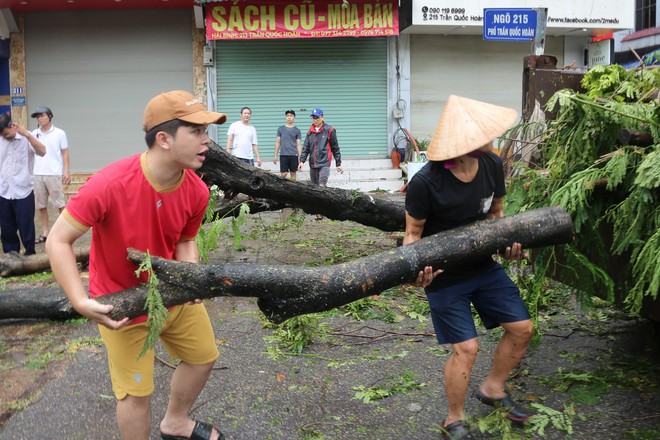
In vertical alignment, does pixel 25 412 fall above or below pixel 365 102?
below

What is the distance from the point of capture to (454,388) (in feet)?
10.8

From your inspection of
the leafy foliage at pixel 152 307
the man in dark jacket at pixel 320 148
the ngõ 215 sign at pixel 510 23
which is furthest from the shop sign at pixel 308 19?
the leafy foliage at pixel 152 307

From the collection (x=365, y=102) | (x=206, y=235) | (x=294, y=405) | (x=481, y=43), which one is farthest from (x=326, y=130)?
(x=294, y=405)

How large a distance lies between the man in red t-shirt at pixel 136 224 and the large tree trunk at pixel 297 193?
2791 millimetres

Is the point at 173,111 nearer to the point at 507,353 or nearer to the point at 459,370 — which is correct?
the point at 459,370

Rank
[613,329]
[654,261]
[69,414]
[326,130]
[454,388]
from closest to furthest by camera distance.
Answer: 1. [654,261]
2. [454,388]
3. [69,414]
4. [613,329]
5. [326,130]

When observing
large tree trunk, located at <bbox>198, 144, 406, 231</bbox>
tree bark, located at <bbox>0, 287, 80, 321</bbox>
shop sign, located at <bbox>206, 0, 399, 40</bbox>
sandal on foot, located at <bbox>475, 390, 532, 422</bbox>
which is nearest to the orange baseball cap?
sandal on foot, located at <bbox>475, 390, 532, 422</bbox>

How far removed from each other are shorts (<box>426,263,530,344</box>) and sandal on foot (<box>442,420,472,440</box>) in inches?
16.4

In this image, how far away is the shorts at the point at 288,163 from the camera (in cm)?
1298

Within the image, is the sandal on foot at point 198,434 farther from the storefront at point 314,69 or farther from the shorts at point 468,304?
the storefront at point 314,69

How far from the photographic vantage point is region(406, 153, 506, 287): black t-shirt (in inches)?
130

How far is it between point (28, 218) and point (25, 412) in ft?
15.0

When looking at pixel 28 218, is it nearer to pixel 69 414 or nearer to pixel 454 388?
pixel 69 414

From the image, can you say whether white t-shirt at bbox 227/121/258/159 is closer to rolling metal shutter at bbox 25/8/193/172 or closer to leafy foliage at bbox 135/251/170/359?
rolling metal shutter at bbox 25/8/193/172
